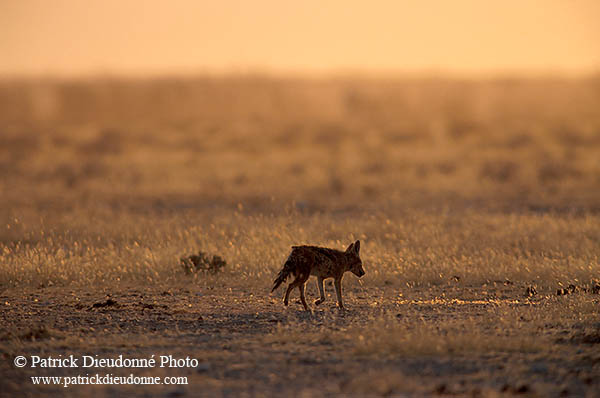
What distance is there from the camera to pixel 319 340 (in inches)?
323

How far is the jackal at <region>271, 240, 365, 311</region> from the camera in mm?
9250

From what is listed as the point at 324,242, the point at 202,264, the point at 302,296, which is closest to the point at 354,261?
the point at 302,296

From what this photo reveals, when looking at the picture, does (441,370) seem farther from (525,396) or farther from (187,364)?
(187,364)

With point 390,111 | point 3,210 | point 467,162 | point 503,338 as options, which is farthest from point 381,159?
point 390,111

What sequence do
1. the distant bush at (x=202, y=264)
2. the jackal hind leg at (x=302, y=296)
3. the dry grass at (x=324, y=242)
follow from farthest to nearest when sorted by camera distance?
the distant bush at (x=202, y=264), the jackal hind leg at (x=302, y=296), the dry grass at (x=324, y=242)

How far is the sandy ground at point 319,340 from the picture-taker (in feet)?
22.0

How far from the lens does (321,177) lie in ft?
86.4

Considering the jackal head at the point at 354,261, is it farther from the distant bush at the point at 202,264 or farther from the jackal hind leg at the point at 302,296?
the distant bush at the point at 202,264

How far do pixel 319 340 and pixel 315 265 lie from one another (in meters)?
1.44

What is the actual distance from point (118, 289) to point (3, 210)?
1000 cm

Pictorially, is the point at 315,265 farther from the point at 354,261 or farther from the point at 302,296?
the point at 354,261

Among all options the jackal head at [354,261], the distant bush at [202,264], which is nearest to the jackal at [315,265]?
the jackal head at [354,261]

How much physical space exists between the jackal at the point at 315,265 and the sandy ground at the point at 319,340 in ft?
1.42

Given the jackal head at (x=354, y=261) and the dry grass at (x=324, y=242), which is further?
the jackal head at (x=354, y=261)
